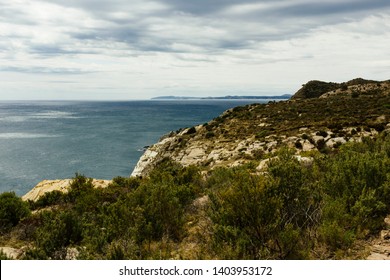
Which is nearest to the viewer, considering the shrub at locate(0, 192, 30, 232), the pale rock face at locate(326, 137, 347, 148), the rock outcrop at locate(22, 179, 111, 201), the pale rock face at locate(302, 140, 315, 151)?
the shrub at locate(0, 192, 30, 232)

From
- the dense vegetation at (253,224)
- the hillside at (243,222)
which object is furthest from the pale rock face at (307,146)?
the dense vegetation at (253,224)

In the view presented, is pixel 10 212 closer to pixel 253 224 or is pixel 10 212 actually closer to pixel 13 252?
pixel 13 252

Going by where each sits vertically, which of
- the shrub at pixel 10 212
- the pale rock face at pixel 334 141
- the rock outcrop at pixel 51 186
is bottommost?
the rock outcrop at pixel 51 186

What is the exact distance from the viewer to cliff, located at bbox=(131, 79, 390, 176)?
1104 inches

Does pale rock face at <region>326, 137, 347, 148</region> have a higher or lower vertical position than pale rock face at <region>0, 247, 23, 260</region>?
higher

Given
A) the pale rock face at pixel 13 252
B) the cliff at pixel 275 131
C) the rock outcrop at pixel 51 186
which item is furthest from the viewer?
the cliff at pixel 275 131

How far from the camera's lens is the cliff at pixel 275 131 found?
28.0 meters

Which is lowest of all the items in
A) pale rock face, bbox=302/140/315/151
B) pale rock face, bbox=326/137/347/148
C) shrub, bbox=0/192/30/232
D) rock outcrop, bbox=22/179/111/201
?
rock outcrop, bbox=22/179/111/201

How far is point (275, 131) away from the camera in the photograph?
35.1 metres

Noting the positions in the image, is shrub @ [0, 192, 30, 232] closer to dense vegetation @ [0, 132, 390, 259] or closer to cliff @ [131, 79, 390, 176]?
dense vegetation @ [0, 132, 390, 259]

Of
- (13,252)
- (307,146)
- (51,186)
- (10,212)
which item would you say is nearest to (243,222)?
(13,252)

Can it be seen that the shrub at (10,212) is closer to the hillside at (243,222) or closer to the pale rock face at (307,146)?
the hillside at (243,222)

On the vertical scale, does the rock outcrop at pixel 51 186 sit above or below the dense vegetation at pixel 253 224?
below

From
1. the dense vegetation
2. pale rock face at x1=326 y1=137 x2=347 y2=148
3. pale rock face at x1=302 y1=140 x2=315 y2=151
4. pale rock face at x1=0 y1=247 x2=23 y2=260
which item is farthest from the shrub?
pale rock face at x1=326 y1=137 x2=347 y2=148
